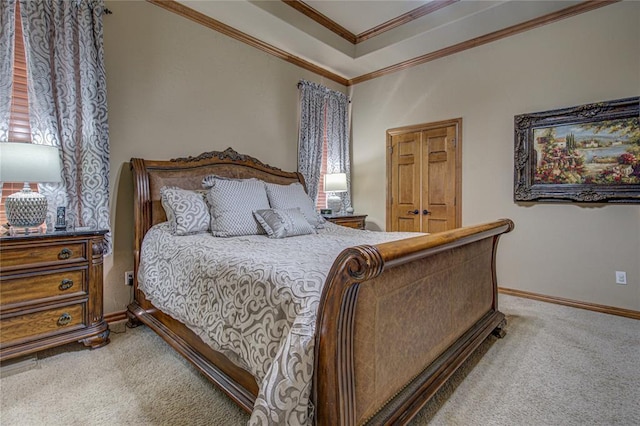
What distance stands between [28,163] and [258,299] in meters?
1.82

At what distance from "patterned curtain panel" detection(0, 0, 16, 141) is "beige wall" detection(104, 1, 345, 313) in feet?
1.98

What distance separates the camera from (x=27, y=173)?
6.47ft

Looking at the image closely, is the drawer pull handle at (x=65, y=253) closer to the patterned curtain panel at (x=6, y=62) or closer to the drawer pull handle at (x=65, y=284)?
the drawer pull handle at (x=65, y=284)

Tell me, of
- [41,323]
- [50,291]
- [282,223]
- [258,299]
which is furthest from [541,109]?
[41,323]

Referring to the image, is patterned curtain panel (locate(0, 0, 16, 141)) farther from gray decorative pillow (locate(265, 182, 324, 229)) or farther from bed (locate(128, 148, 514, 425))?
gray decorative pillow (locate(265, 182, 324, 229))

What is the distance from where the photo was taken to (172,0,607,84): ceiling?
3.17 metres

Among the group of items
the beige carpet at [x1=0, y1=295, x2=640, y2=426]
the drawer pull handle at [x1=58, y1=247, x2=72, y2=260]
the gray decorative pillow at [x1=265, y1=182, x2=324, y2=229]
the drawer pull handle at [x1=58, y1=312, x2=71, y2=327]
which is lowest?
the beige carpet at [x1=0, y1=295, x2=640, y2=426]

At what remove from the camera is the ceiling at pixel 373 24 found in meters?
3.17

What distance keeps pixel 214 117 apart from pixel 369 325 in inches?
117

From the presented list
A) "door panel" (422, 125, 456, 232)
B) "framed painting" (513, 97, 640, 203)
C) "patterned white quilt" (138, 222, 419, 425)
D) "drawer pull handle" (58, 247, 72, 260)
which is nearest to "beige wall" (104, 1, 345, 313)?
"drawer pull handle" (58, 247, 72, 260)

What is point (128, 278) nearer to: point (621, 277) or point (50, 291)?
point (50, 291)

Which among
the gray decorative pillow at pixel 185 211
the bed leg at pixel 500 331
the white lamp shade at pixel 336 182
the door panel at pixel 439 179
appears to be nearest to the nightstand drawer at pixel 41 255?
the gray decorative pillow at pixel 185 211

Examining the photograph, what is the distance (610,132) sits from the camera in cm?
296

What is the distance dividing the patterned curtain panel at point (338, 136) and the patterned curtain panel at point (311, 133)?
0.60ft
